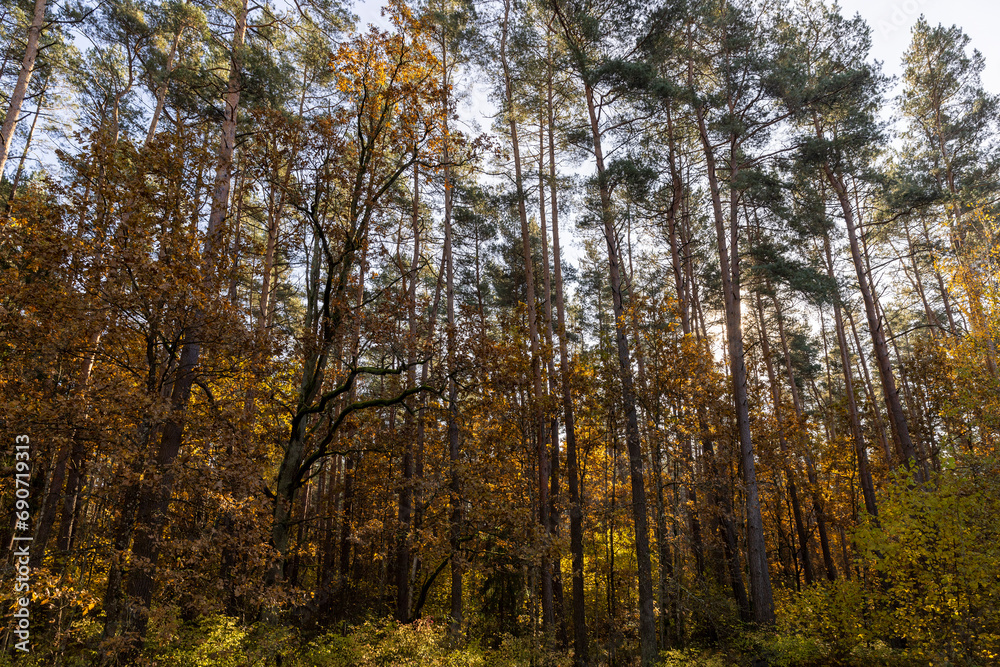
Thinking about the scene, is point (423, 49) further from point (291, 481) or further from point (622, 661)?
point (622, 661)

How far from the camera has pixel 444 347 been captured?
354 inches

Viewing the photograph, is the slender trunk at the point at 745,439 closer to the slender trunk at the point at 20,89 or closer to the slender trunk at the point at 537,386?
the slender trunk at the point at 537,386

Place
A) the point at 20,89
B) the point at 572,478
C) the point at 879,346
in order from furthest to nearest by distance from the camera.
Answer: the point at 879,346 < the point at 572,478 < the point at 20,89

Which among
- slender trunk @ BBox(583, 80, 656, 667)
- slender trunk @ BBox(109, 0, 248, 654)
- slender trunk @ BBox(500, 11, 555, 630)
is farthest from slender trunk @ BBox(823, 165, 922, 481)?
slender trunk @ BBox(109, 0, 248, 654)

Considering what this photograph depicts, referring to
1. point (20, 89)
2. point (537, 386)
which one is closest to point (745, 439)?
point (537, 386)

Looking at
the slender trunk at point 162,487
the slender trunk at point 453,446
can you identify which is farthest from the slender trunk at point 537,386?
the slender trunk at point 162,487

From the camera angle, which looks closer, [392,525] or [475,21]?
[392,525]

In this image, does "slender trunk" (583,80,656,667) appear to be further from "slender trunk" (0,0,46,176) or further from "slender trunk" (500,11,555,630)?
"slender trunk" (0,0,46,176)

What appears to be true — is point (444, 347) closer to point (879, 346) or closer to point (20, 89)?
point (20, 89)

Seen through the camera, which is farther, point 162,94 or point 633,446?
point 162,94

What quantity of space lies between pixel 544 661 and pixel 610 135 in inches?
502

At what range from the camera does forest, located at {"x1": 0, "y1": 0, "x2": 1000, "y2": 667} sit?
245 inches

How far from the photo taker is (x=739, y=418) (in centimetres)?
1117

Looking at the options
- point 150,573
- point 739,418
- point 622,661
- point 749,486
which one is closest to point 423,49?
point 150,573
